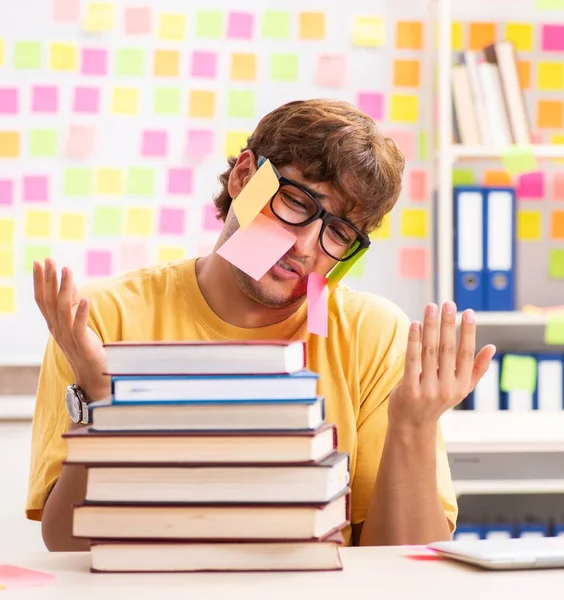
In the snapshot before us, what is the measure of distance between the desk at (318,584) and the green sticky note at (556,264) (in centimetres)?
217

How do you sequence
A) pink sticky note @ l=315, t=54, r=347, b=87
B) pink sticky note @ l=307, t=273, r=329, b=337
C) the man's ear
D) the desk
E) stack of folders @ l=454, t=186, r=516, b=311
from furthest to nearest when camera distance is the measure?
pink sticky note @ l=315, t=54, r=347, b=87 < stack of folders @ l=454, t=186, r=516, b=311 < the man's ear < pink sticky note @ l=307, t=273, r=329, b=337 < the desk

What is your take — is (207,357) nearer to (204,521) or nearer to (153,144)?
(204,521)

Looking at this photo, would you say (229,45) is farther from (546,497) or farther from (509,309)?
(546,497)

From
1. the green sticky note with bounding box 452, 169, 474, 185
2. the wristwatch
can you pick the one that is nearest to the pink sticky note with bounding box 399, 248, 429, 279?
the green sticky note with bounding box 452, 169, 474, 185

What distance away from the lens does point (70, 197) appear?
283 centimetres

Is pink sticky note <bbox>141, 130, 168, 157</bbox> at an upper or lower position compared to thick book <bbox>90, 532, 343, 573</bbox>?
upper

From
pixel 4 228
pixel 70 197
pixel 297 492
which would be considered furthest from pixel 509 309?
pixel 297 492

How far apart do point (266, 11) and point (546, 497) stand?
1.83 metres

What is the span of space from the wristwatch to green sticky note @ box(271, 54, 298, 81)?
1849 millimetres

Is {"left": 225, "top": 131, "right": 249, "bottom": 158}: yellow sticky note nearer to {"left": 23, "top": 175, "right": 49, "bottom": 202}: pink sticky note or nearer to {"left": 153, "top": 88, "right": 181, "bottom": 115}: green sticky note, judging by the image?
{"left": 153, "top": 88, "right": 181, "bottom": 115}: green sticky note

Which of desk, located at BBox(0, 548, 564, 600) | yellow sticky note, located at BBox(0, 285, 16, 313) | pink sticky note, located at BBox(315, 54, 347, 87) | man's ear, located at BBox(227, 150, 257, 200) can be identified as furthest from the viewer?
pink sticky note, located at BBox(315, 54, 347, 87)

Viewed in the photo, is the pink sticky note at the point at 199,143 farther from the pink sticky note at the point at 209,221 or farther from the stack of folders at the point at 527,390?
the stack of folders at the point at 527,390

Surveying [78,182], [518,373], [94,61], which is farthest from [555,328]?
[94,61]

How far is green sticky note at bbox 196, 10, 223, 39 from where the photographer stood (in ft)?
9.39
